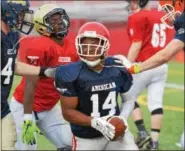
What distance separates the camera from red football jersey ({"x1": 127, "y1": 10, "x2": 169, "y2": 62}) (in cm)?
722

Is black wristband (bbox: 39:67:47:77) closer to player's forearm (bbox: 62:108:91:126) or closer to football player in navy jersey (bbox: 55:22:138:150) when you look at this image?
football player in navy jersey (bbox: 55:22:138:150)

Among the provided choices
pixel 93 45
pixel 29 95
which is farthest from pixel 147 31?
pixel 93 45

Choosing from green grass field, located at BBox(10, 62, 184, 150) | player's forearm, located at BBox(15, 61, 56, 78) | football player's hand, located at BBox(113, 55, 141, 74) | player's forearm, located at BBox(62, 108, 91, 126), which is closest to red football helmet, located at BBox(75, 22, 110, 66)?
football player's hand, located at BBox(113, 55, 141, 74)

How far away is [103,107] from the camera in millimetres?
4707

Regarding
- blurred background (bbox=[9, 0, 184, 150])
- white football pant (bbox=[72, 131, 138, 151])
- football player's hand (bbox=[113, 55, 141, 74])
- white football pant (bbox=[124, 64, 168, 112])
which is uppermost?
football player's hand (bbox=[113, 55, 141, 74])

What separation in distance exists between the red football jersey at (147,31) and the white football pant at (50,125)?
1848mm

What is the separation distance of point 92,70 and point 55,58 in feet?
2.79

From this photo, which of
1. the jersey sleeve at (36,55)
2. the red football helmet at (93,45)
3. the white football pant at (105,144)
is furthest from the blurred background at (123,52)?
the red football helmet at (93,45)

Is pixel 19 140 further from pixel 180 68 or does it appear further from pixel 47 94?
pixel 180 68

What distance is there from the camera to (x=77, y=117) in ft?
15.2

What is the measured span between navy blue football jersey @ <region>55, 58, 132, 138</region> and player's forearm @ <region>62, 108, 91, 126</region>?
82mm

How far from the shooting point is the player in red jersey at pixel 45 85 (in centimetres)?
537

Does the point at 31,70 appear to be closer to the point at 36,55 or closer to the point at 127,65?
the point at 36,55

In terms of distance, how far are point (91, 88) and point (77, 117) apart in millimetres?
256
